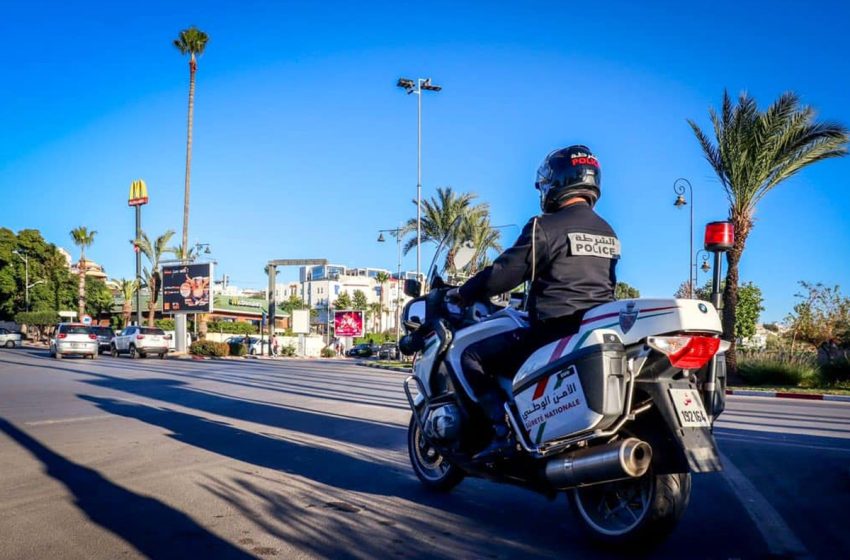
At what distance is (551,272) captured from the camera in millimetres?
4094

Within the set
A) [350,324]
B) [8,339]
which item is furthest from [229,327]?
[350,324]

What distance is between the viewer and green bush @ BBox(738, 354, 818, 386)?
20578mm

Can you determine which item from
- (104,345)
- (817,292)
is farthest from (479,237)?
(104,345)

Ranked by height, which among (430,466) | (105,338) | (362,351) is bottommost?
(362,351)

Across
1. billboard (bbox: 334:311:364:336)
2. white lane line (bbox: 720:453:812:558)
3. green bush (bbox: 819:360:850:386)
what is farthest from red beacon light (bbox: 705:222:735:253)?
billboard (bbox: 334:311:364:336)

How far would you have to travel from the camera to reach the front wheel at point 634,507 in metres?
3.52

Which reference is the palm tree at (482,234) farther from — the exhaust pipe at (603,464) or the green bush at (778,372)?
the exhaust pipe at (603,464)

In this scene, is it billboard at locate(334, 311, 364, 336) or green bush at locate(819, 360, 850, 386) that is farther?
billboard at locate(334, 311, 364, 336)

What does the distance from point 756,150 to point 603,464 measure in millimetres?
20832

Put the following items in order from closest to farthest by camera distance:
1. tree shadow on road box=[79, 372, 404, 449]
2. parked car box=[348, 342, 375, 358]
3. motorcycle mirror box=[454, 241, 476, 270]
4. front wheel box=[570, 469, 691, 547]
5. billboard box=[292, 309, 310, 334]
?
front wheel box=[570, 469, 691, 547]
motorcycle mirror box=[454, 241, 476, 270]
tree shadow on road box=[79, 372, 404, 449]
billboard box=[292, 309, 310, 334]
parked car box=[348, 342, 375, 358]

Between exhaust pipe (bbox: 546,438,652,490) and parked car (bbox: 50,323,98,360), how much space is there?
104 feet

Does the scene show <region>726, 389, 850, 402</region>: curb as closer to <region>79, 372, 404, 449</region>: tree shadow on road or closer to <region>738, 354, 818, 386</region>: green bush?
<region>738, 354, 818, 386</region>: green bush

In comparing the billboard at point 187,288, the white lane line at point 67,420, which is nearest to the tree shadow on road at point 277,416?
the white lane line at point 67,420

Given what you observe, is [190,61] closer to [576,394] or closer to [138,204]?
[138,204]
